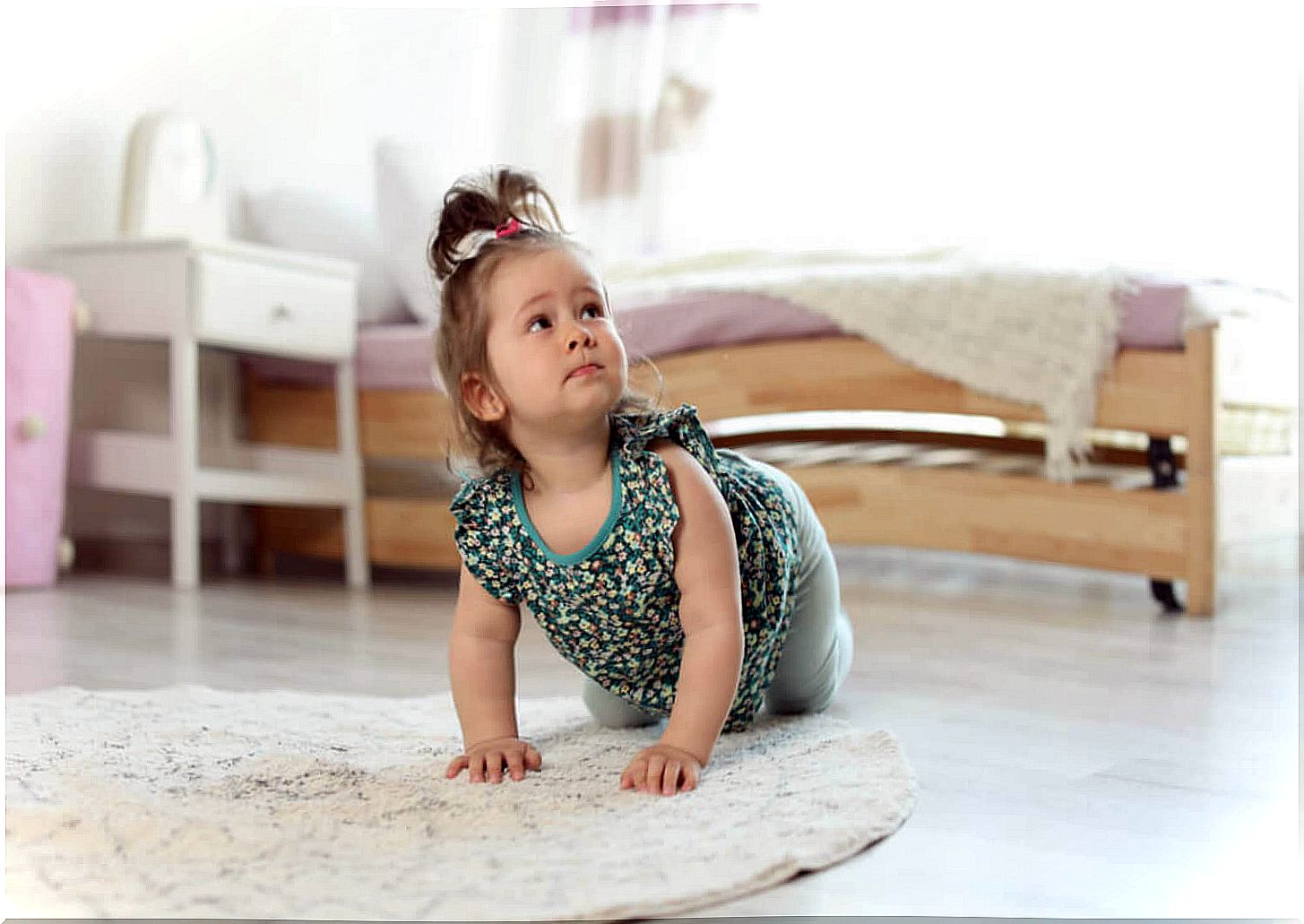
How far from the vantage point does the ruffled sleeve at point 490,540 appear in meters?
1.21

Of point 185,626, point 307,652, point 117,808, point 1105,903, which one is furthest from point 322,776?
point 185,626

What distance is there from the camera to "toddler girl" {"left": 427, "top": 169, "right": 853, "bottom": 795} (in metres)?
1.15

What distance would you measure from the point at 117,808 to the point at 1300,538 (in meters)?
2.61

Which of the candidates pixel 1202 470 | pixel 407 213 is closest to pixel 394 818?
pixel 1202 470

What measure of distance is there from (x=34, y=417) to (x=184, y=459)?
254 millimetres

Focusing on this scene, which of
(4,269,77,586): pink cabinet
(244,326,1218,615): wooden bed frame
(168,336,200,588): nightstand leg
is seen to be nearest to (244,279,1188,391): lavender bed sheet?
(244,326,1218,615): wooden bed frame

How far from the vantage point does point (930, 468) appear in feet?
7.95

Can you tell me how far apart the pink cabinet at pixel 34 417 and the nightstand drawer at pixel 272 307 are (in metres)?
0.25

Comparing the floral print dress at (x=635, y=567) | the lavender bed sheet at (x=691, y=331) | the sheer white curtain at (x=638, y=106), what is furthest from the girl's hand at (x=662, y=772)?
the sheer white curtain at (x=638, y=106)

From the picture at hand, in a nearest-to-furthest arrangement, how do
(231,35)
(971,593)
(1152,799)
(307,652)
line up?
(1152,799), (307,652), (971,593), (231,35)

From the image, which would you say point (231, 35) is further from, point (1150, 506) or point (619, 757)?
point (619, 757)

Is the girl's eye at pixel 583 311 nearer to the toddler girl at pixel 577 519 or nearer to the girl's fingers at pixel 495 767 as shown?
the toddler girl at pixel 577 519

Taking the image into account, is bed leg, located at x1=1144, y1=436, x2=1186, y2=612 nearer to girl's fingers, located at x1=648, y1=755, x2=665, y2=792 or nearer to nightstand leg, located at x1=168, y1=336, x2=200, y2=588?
girl's fingers, located at x1=648, y1=755, x2=665, y2=792

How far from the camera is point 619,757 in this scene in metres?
1.20
